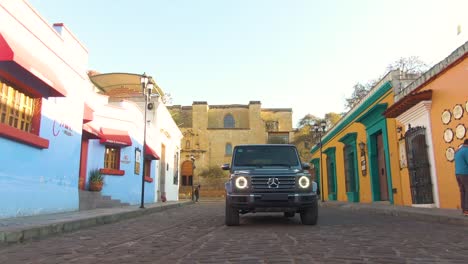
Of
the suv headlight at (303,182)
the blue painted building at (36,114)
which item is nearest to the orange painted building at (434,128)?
the suv headlight at (303,182)

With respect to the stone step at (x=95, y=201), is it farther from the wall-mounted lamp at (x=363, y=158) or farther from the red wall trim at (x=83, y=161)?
the wall-mounted lamp at (x=363, y=158)

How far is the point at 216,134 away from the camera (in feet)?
194

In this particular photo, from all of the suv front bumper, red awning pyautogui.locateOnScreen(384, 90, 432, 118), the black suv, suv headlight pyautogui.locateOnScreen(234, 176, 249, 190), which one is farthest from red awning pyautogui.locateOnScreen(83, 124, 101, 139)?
red awning pyautogui.locateOnScreen(384, 90, 432, 118)

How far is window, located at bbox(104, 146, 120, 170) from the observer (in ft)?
58.0

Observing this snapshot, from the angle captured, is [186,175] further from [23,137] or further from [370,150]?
[23,137]

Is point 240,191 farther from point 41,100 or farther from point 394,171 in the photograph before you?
point 394,171

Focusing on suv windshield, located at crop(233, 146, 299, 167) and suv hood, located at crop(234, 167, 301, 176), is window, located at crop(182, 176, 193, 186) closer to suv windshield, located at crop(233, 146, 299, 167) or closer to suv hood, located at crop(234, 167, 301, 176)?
suv windshield, located at crop(233, 146, 299, 167)

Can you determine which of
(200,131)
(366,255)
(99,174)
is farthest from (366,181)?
(200,131)

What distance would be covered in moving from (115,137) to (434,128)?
1258 cm

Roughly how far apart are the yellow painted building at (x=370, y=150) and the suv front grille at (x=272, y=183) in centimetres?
907

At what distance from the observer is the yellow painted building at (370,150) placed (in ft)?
52.5

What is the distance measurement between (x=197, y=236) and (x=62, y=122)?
7.08 m

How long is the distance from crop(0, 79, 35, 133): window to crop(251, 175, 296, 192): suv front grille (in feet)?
19.9

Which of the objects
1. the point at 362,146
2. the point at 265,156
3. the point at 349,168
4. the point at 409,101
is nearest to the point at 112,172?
the point at 265,156
